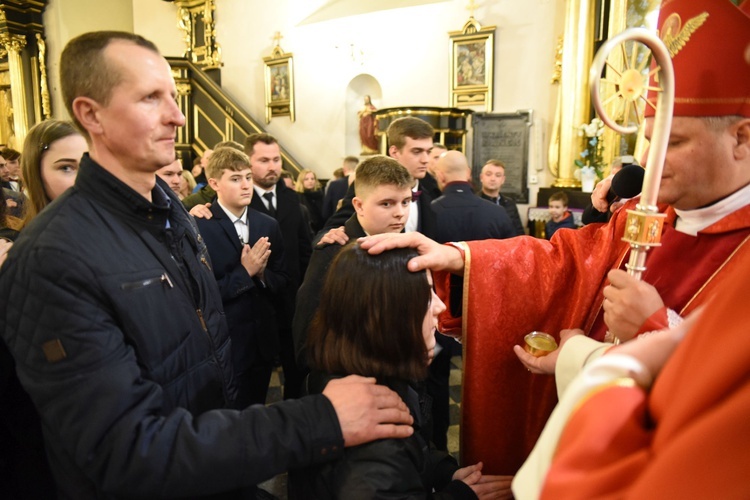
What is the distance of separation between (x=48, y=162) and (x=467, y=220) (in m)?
2.46

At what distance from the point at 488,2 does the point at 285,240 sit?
7574 mm

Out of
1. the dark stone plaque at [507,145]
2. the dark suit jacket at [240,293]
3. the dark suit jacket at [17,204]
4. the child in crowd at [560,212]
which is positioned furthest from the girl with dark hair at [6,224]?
the dark stone plaque at [507,145]

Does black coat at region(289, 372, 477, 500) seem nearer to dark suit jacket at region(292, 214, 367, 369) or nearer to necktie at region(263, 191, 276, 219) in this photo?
dark suit jacket at region(292, 214, 367, 369)

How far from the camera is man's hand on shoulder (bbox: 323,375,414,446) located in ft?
3.75

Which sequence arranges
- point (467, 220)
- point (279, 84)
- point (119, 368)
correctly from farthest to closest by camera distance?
point (279, 84), point (467, 220), point (119, 368)

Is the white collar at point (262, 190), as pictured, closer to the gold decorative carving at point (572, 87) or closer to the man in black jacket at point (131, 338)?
the man in black jacket at point (131, 338)

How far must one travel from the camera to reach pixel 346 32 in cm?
1070

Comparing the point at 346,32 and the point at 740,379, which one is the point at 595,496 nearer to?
the point at 740,379

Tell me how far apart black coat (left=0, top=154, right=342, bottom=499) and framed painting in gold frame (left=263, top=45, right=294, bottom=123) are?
1084cm

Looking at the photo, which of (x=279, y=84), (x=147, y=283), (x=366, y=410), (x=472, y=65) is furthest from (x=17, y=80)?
(x=366, y=410)

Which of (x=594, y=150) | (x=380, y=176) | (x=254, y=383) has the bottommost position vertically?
(x=254, y=383)

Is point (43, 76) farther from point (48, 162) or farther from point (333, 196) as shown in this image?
point (48, 162)

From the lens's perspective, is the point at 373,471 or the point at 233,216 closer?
the point at 373,471

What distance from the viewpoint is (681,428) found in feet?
1.94
